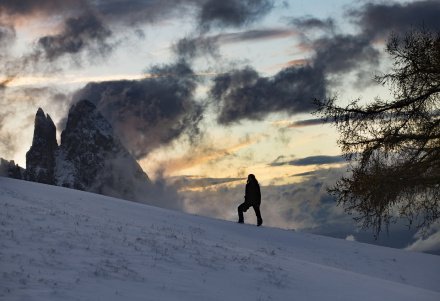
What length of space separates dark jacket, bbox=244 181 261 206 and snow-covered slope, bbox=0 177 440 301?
5.35 feet

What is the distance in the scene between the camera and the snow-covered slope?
11.5 meters

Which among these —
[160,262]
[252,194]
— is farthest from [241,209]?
[160,262]

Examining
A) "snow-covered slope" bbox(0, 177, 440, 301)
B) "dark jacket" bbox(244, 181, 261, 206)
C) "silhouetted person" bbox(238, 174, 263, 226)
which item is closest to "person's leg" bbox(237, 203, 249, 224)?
"silhouetted person" bbox(238, 174, 263, 226)

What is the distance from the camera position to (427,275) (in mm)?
21875

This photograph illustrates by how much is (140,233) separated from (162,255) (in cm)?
295

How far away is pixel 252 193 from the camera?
24828 millimetres

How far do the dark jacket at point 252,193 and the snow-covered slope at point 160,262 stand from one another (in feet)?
5.35

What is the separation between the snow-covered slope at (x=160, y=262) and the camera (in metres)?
11.5

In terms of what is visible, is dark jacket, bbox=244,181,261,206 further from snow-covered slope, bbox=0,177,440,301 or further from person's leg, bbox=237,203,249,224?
snow-covered slope, bbox=0,177,440,301

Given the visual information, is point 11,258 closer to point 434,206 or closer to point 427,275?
point 434,206

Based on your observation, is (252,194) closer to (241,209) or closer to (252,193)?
(252,193)

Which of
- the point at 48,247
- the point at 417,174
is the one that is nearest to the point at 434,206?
the point at 417,174

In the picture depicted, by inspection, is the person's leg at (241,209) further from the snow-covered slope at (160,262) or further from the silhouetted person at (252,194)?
the snow-covered slope at (160,262)

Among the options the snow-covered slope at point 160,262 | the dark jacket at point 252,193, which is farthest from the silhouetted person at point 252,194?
the snow-covered slope at point 160,262
